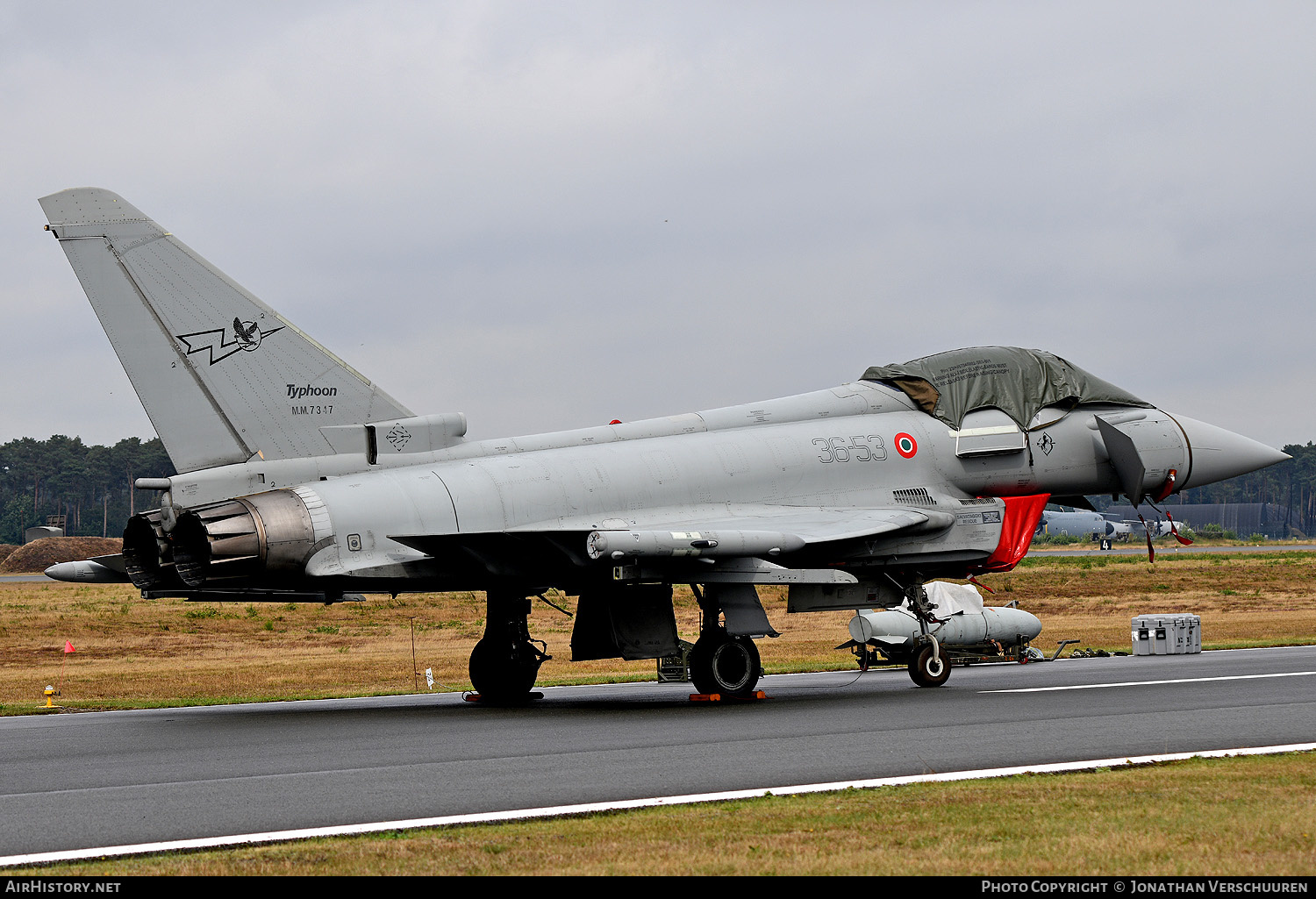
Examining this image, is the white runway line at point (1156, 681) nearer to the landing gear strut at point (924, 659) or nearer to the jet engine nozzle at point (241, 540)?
the landing gear strut at point (924, 659)

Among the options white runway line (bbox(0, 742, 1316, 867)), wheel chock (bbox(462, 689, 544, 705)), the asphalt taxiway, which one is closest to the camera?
white runway line (bbox(0, 742, 1316, 867))

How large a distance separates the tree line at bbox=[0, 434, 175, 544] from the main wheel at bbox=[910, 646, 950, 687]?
11655 cm

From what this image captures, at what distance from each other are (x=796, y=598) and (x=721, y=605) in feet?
4.28

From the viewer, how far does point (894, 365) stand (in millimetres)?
20719

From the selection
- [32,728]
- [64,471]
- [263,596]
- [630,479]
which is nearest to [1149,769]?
[630,479]

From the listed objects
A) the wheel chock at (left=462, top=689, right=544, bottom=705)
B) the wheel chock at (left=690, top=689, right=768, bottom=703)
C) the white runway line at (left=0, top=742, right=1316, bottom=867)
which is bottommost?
the wheel chock at (left=462, top=689, right=544, bottom=705)

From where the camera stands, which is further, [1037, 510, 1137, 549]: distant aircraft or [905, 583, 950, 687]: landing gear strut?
[1037, 510, 1137, 549]: distant aircraft

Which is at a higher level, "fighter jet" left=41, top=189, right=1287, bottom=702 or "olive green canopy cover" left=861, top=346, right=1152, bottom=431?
"olive green canopy cover" left=861, top=346, right=1152, bottom=431

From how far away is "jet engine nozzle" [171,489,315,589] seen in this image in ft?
47.2

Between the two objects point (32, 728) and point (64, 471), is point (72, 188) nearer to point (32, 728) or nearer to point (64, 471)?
point (32, 728)

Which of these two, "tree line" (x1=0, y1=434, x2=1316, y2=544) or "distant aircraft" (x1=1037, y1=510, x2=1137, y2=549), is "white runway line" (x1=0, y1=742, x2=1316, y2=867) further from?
"tree line" (x1=0, y1=434, x2=1316, y2=544)

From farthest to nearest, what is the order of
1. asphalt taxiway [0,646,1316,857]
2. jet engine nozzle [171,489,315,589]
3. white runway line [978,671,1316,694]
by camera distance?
white runway line [978,671,1316,694]
jet engine nozzle [171,489,315,589]
asphalt taxiway [0,646,1316,857]

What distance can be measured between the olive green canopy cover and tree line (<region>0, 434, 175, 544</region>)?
378ft

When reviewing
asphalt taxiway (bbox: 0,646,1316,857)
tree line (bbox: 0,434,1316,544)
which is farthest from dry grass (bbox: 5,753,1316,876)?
tree line (bbox: 0,434,1316,544)
